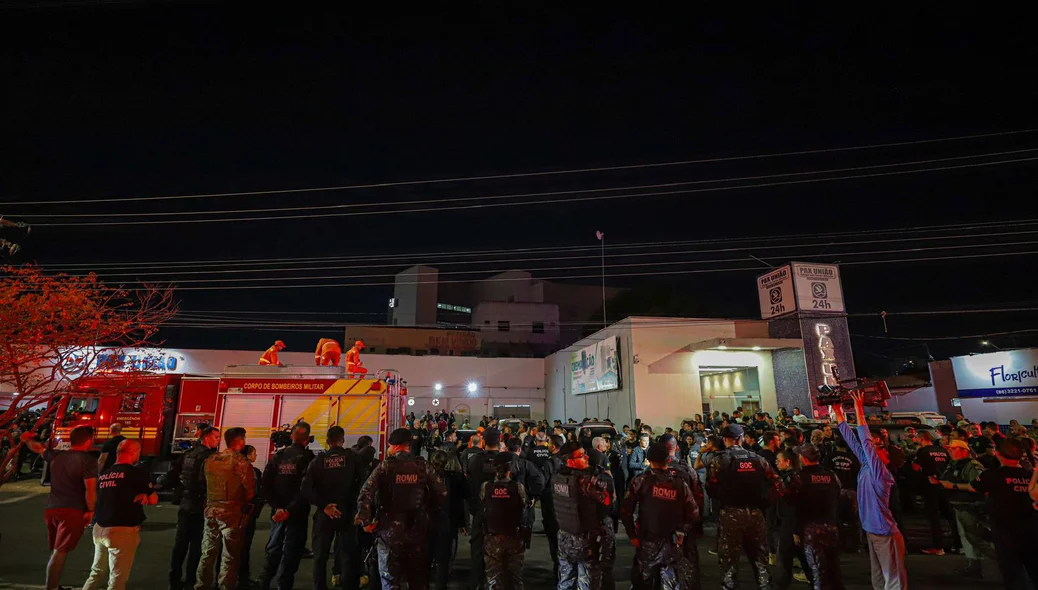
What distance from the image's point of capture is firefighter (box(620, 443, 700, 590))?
537 cm

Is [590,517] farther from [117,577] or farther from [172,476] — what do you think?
[172,476]

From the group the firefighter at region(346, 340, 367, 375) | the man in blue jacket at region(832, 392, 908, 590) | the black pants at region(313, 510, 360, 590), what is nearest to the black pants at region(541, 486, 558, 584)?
the black pants at region(313, 510, 360, 590)

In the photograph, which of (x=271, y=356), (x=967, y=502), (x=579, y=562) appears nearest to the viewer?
(x=579, y=562)

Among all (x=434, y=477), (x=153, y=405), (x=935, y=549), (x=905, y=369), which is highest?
(x=905, y=369)

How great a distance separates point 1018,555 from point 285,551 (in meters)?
8.40

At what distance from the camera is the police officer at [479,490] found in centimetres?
659

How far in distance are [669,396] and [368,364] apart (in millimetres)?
22362

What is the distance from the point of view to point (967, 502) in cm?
747

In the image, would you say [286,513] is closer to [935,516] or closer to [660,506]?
[660,506]

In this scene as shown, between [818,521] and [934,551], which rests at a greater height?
[818,521]

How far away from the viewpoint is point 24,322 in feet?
56.4

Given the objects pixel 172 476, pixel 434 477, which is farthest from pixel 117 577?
pixel 434 477

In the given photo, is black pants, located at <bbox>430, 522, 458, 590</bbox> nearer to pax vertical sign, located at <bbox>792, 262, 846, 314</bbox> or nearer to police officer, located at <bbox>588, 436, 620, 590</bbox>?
police officer, located at <bbox>588, 436, 620, 590</bbox>

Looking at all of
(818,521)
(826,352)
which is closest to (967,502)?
(818,521)
